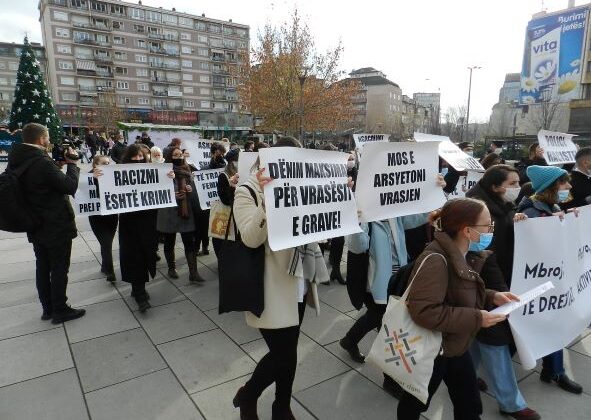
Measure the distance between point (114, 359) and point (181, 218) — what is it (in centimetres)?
227

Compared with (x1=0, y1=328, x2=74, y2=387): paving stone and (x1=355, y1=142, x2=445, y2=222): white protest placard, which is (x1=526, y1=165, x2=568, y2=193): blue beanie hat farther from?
(x1=0, y1=328, x2=74, y2=387): paving stone

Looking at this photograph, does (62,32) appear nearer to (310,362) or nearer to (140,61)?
(140,61)

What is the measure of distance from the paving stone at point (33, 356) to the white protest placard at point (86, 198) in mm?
1852

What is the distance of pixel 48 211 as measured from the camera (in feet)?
12.8

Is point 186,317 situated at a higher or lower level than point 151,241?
lower

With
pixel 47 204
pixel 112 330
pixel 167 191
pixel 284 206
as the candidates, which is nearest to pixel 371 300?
pixel 284 206

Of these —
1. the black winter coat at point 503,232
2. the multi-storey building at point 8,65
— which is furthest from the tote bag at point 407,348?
the multi-storey building at point 8,65

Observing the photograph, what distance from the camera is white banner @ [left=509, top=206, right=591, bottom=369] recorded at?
2857 millimetres

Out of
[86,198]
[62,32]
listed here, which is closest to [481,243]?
[86,198]

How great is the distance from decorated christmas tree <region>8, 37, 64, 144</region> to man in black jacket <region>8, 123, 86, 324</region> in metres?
29.3

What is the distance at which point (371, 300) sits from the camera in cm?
327

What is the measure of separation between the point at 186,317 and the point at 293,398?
6.01 feet

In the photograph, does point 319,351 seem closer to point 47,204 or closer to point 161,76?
point 47,204

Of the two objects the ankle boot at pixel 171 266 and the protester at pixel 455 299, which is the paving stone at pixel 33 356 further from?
the protester at pixel 455 299
